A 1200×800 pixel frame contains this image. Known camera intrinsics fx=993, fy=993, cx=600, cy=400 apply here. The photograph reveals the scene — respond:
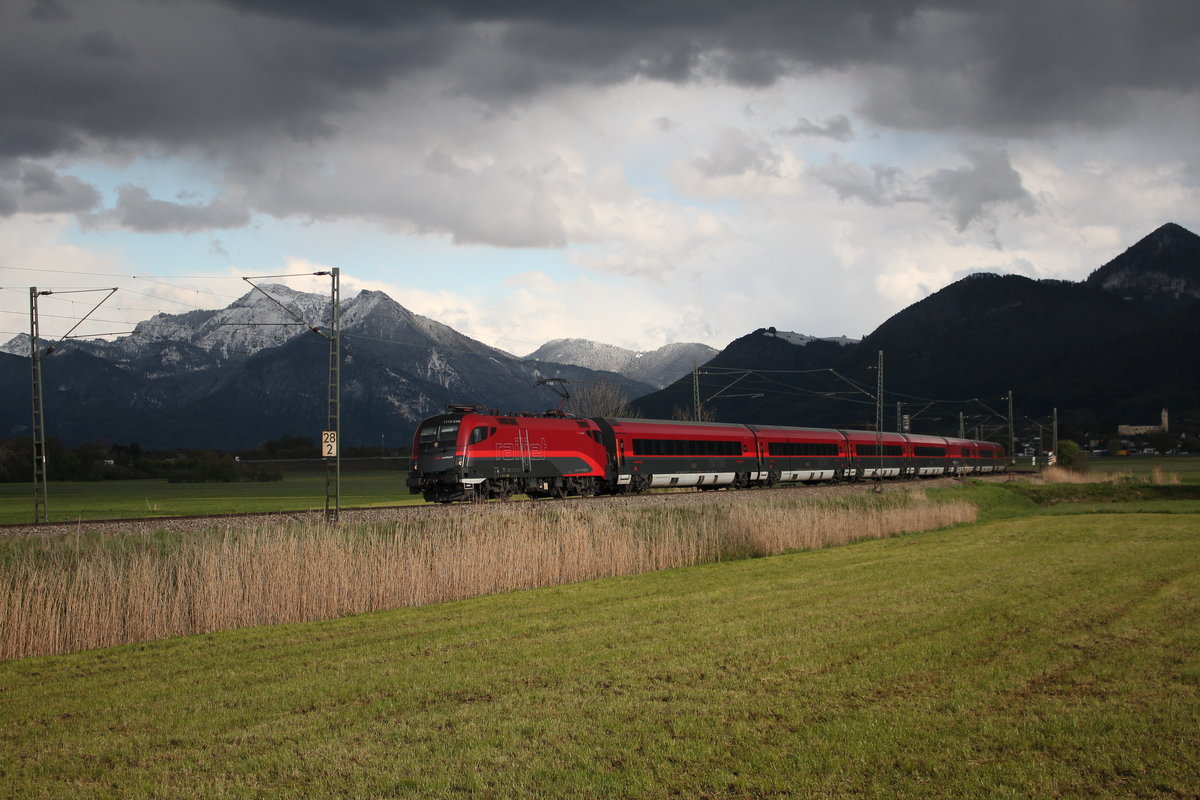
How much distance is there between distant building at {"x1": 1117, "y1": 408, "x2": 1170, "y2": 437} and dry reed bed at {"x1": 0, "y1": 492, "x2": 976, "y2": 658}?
166 meters

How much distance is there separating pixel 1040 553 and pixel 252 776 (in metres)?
20.1

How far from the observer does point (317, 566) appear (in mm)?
16328

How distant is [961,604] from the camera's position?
1512cm

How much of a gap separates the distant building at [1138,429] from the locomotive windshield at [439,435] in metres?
159

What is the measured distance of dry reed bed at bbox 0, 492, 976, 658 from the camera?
1384cm

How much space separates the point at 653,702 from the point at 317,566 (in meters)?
8.39

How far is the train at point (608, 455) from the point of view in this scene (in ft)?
121

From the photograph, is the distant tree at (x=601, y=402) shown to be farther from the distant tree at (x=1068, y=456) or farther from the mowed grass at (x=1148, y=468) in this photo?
the mowed grass at (x=1148, y=468)

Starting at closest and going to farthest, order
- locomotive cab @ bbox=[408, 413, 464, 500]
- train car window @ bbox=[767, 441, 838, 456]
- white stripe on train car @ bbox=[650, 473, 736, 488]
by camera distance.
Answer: locomotive cab @ bbox=[408, 413, 464, 500] < white stripe on train car @ bbox=[650, 473, 736, 488] < train car window @ bbox=[767, 441, 838, 456]

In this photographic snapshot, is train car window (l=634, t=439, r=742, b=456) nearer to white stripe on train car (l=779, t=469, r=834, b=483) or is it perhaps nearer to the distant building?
white stripe on train car (l=779, t=469, r=834, b=483)

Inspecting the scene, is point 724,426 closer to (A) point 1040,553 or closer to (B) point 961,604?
(A) point 1040,553

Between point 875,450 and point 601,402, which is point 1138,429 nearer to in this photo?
point 601,402

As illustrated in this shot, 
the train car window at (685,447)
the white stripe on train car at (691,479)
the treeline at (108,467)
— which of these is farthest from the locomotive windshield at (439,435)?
the treeline at (108,467)

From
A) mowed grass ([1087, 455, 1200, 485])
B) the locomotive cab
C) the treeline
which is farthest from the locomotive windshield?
the treeline
